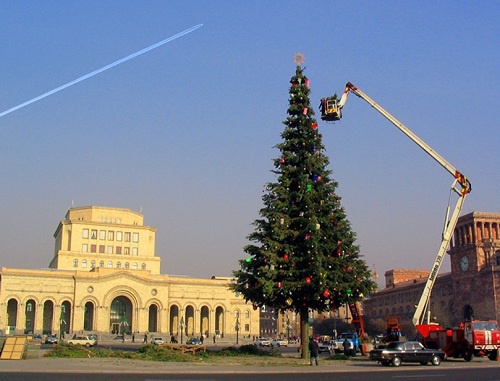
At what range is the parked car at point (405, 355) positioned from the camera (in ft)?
106

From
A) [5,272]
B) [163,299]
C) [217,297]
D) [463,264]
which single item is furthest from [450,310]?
[5,272]

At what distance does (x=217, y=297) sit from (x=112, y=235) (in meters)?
24.0

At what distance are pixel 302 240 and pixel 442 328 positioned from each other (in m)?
12.8

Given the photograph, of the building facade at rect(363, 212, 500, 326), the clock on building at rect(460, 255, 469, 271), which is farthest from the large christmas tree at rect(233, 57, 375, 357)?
the clock on building at rect(460, 255, 469, 271)

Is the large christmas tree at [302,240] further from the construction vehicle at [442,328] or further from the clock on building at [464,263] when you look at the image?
the clock on building at [464,263]

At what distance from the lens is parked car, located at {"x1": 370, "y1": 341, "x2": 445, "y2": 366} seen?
32.2 m

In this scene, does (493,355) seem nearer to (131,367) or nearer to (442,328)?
(442,328)

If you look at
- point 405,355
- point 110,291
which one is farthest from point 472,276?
point 405,355

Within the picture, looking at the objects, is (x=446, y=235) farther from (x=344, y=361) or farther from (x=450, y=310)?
(x=450, y=310)

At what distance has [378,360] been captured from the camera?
108 ft

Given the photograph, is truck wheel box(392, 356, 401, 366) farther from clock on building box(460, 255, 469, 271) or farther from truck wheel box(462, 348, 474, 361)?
clock on building box(460, 255, 469, 271)

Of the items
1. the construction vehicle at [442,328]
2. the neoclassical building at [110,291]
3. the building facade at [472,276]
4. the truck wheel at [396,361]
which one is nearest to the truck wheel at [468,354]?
the construction vehicle at [442,328]

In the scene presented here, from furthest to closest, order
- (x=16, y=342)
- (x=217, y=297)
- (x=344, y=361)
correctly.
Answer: (x=217, y=297)
(x=344, y=361)
(x=16, y=342)

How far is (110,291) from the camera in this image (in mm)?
100000
